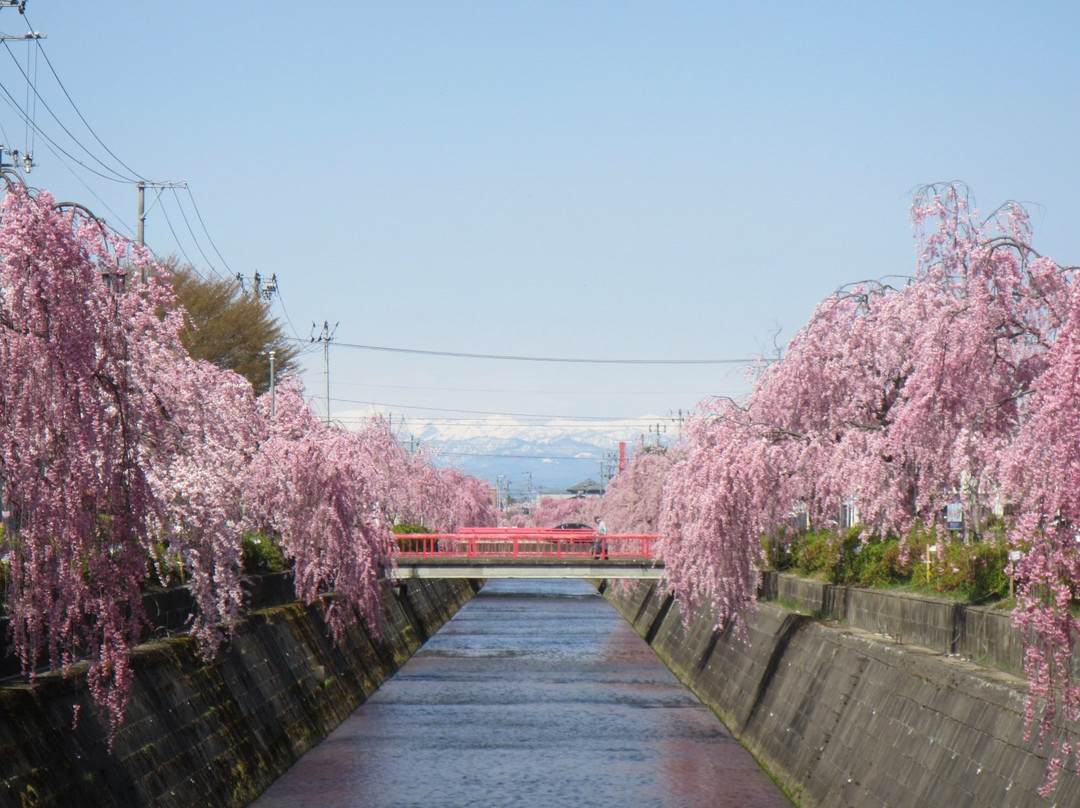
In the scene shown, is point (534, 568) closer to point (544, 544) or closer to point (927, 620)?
point (544, 544)

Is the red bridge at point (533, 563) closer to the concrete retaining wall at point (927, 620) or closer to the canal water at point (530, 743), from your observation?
the canal water at point (530, 743)

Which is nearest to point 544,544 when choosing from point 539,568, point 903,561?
point 539,568

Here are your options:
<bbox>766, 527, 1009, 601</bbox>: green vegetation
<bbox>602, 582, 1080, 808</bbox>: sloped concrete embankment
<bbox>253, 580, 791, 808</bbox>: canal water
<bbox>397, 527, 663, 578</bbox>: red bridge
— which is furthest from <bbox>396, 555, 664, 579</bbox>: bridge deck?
<bbox>602, 582, 1080, 808</bbox>: sloped concrete embankment

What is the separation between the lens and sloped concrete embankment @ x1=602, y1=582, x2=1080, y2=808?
1692 cm

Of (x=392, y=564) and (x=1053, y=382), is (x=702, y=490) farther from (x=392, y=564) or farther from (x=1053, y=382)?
(x=1053, y=382)

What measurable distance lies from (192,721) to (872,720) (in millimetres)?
11751

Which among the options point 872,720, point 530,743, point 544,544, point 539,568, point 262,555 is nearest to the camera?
point 872,720

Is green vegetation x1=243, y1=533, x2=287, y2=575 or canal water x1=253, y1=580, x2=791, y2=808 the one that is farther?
green vegetation x1=243, y1=533, x2=287, y2=575

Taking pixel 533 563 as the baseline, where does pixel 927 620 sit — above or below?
above

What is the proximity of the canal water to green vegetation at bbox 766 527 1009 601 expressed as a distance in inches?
197

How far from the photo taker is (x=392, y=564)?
47.0 meters

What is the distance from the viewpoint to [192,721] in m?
23.8

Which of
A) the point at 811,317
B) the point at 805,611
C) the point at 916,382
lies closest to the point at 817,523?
the point at 805,611

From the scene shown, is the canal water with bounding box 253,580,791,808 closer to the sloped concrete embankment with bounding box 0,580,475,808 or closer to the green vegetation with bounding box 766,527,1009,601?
the sloped concrete embankment with bounding box 0,580,475,808
